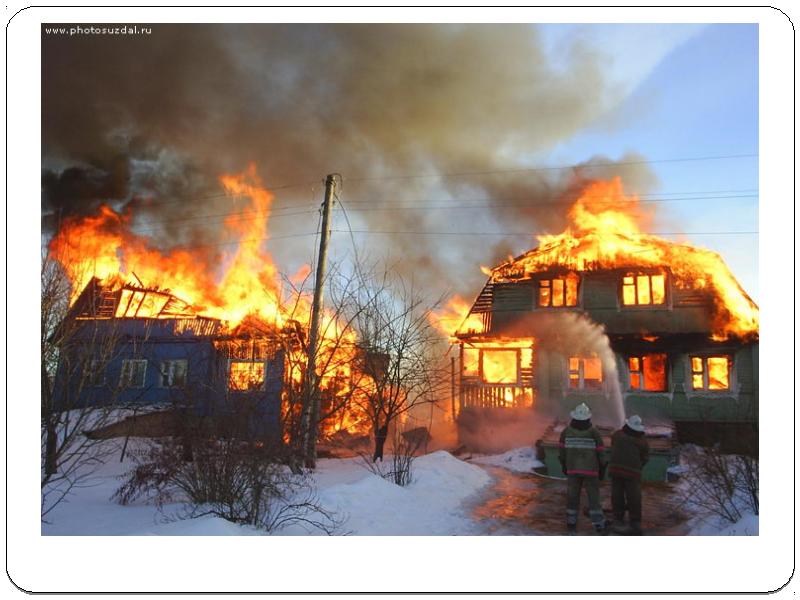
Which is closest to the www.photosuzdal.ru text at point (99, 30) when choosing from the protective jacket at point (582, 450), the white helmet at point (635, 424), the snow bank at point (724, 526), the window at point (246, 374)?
the window at point (246, 374)

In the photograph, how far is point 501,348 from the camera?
9703 mm

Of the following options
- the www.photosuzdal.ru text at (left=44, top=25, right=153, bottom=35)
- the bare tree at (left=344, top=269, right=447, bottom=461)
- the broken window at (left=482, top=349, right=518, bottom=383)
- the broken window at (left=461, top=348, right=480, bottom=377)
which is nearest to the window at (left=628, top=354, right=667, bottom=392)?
the broken window at (left=482, top=349, right=518, bottom=383)

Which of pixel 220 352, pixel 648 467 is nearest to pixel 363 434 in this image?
pixel 220 352

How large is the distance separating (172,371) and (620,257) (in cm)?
798

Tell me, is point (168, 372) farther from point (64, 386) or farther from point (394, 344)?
point (394, 344)

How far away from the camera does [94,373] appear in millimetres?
6141

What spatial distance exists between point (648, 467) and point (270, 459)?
18.8ft

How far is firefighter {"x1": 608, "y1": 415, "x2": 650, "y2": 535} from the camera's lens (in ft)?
19.1

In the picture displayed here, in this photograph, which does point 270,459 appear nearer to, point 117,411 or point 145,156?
point 117,411

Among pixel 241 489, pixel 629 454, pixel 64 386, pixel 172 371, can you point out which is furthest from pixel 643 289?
pixel 64 386

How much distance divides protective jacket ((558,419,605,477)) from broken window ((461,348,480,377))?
3.72 meters
